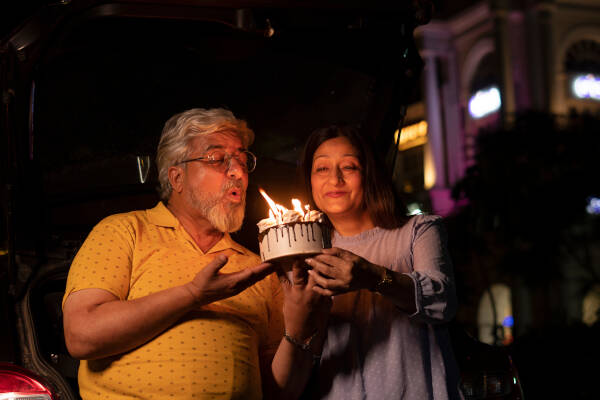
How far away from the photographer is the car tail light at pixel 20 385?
2.63m

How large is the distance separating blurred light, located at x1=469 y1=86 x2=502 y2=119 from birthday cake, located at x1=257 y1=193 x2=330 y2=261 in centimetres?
3640

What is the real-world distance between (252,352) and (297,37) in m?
1.80

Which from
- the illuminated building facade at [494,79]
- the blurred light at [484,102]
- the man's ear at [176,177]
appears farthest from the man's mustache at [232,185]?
the blurred light at [484,102]

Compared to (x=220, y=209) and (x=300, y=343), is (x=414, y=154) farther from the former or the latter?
(x=300, y=343)

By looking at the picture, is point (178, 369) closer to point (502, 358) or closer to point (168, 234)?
point (168, 234)

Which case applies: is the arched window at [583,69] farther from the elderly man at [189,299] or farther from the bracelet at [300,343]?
the bracelet at [300,343]

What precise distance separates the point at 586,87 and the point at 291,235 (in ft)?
119

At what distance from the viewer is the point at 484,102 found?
39.2 m

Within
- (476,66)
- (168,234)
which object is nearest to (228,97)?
(168,234)

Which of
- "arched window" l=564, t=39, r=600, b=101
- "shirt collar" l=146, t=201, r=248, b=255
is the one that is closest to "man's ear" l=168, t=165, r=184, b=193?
"shirt collar" l=146, t=201, r=248, b=255

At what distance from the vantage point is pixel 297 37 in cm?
390

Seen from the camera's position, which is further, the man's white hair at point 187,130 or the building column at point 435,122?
the building column at point 435,122

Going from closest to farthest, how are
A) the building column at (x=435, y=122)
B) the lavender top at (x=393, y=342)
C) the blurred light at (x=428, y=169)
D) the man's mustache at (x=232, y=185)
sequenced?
1. the lavender top at (x=393, y=342)
2. the man's mustache at (x=232, y=185)
3. the blurred light at (x=428, y=169)
4. the building column at (x=435, y=122)

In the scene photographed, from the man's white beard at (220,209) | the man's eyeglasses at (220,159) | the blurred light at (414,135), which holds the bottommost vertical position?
the man's white beard at (220,209)
